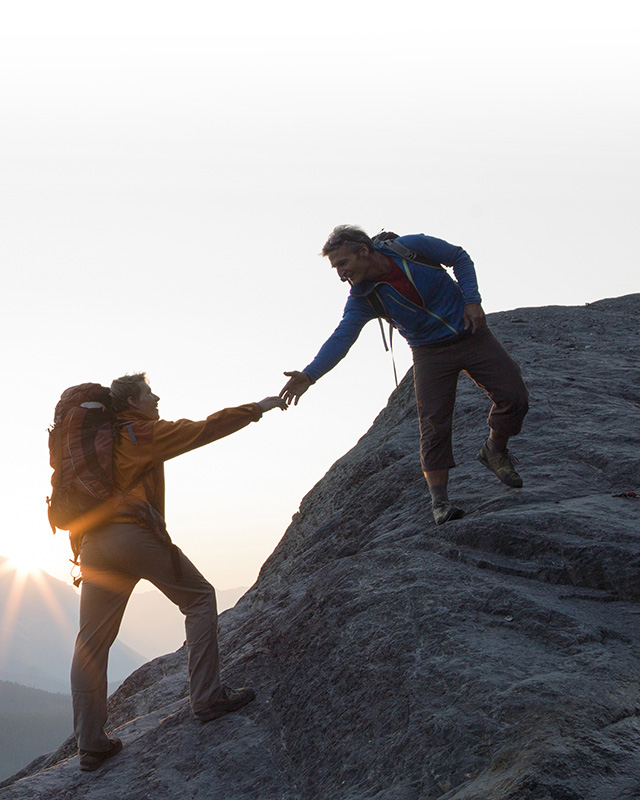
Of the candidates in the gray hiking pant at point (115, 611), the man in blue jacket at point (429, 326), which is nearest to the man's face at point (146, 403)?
the gray hiking pant at point (115, 611)

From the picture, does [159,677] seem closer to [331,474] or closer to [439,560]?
[331,474]

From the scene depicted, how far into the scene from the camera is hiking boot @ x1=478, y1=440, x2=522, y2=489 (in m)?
8.72

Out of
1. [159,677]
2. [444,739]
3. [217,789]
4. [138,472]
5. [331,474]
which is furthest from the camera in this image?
[331,474]

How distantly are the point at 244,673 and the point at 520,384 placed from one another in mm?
3972

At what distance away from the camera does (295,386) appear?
8.05 meters

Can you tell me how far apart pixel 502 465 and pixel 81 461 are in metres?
4.54

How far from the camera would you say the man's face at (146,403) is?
7.05 m

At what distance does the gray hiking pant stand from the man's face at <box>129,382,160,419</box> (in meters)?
1.04

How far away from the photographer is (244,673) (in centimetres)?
742

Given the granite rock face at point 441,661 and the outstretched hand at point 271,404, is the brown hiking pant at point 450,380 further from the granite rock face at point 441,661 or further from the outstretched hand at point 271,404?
the outstretched hand at point 271,404

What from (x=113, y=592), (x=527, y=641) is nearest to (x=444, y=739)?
(x=527, y=641)

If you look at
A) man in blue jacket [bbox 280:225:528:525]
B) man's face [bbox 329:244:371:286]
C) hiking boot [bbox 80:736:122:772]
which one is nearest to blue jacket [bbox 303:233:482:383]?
man in blue jacket [bbox 280:225:528:525]

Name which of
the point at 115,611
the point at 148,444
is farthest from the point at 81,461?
the point at 115,611

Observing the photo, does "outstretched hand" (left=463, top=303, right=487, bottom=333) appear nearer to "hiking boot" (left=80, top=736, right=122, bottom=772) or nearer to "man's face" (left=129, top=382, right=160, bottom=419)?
"man's face" (left=129, top=382, right=160, bottom=419)
